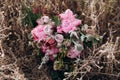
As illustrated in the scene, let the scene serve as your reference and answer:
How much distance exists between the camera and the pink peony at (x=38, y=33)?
4.74 feet

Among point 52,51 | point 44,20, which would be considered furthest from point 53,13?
point 52,51

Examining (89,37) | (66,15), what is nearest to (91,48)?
(89,37)

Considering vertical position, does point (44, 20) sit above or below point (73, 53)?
above

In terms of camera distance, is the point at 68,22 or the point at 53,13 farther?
the point at 53,13

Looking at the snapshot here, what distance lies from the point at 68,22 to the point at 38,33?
15 cm

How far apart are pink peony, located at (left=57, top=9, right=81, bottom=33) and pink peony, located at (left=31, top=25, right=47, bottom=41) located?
0.07m

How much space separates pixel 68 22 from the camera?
1467mm

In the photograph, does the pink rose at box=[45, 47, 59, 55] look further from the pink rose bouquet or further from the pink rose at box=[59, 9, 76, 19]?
the pink rose at box=[59, 9, 76, 19]

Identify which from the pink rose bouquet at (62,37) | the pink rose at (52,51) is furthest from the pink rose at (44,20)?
the pink rose at (52,51)

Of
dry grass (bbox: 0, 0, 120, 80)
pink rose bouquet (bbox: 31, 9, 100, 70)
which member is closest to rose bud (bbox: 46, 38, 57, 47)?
pink rose bouquet (bbox: 31, 9, 100, 70)

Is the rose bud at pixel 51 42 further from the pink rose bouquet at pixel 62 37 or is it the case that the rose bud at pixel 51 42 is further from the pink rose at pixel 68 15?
the pink rose at pixel 68 15

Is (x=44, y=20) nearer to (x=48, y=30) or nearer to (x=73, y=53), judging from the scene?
(x=48, y=30)

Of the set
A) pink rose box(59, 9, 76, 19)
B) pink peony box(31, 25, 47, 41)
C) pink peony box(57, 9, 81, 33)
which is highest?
pink rose box(59, 9, 76, 19)

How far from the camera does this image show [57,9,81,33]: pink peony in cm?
144
